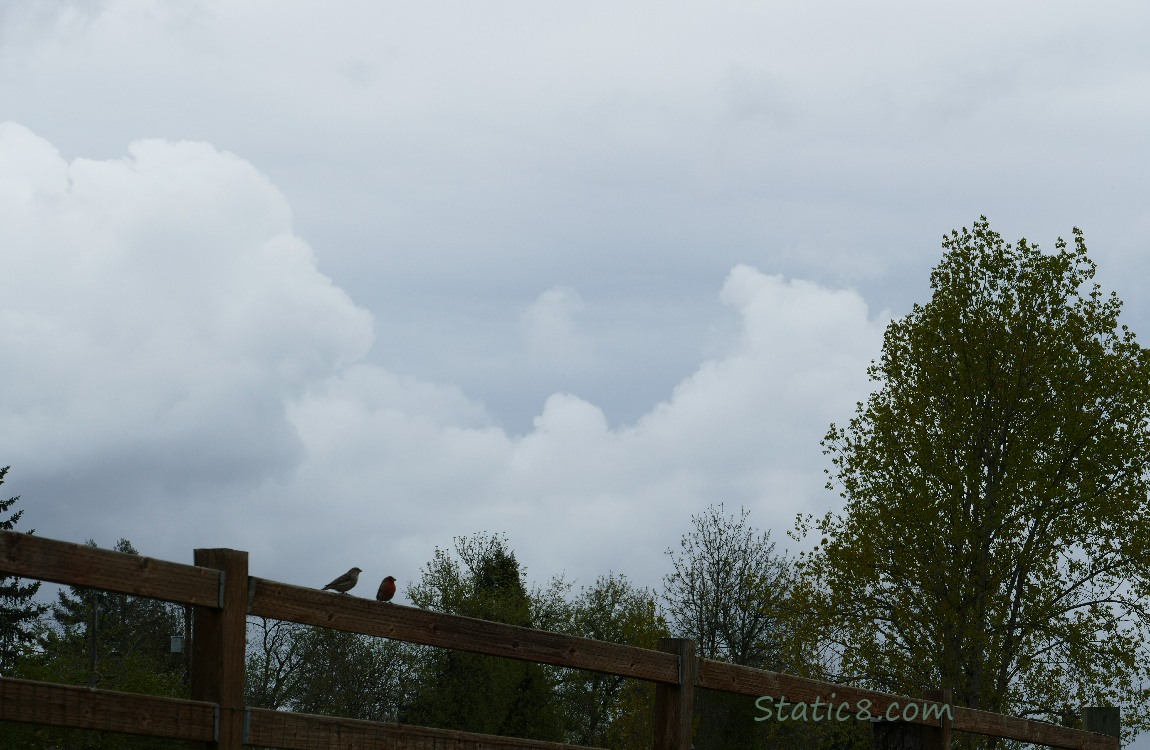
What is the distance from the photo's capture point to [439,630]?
5590 mm

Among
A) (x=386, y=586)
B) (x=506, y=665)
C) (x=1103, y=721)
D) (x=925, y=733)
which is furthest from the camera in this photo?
(x=506, y=665)

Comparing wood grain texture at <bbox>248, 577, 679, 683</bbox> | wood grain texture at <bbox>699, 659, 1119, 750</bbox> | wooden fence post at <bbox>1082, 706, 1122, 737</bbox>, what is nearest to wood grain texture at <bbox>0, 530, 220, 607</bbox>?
wood grain texture at <bbox>248, 577, 679, 683</bbox>

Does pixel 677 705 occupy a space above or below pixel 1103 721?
above

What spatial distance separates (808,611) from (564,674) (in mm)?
21207

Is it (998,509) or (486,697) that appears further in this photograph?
(486,697)

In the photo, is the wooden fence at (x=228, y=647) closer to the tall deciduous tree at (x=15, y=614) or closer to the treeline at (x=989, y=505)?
the treeline at (x=989, y=505)

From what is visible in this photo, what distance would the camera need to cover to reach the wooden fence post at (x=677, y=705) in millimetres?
6918

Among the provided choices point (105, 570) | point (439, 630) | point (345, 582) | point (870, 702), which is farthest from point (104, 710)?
point (345, 582)

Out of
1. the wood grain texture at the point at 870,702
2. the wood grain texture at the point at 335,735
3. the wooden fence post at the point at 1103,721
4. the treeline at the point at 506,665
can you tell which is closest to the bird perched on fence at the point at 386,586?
the wood grain texture at the point at 870,702

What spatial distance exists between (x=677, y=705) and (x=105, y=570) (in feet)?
11.3

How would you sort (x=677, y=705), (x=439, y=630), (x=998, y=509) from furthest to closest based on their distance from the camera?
(x=998, y=509), (x=677, y=705), (x=439, y=630)

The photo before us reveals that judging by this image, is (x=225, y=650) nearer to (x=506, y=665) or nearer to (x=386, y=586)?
(x=386, y=586)

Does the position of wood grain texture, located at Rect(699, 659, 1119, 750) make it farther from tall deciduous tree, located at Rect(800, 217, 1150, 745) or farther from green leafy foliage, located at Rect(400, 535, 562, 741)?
green leafy foliage, located at Rect(400, 535, 562, 741)

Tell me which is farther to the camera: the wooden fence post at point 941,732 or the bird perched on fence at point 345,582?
the bird perched on fence at point 345,582
